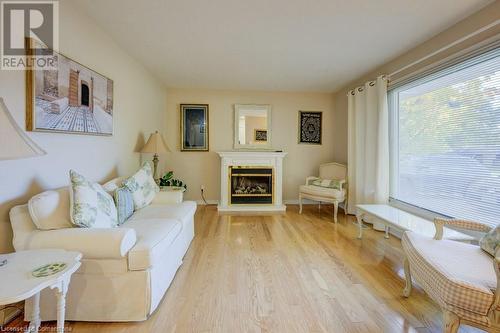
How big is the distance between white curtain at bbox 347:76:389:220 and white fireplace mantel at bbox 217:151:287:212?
126 centimetres

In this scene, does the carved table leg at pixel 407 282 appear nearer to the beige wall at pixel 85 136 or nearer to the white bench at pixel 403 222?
the white bench at pixel 403 222

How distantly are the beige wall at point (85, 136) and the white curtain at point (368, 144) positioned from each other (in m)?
3.38

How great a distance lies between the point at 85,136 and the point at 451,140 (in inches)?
142

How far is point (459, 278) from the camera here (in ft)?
4.13

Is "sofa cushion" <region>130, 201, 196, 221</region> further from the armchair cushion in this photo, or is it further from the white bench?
the armchair cushion

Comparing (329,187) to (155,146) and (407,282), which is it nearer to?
(407,282)

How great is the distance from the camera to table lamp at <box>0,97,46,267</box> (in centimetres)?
105

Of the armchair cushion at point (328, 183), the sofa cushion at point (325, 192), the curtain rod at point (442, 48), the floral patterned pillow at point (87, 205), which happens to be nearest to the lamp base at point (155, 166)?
the floral patterned pillow at point (87, 205)

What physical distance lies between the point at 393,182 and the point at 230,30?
2.86 metres

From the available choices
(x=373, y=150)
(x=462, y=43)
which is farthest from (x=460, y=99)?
(x=373, y=150)

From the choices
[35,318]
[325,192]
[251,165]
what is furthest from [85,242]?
[325,192]

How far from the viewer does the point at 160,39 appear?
2.61 m

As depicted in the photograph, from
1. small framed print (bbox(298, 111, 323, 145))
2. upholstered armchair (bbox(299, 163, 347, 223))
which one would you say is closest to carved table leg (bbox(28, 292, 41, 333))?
upholstered armchair (bbox(299, 163, 347, 223))

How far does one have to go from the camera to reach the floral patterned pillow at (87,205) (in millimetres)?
1558
